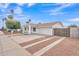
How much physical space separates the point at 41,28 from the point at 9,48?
3.44ft

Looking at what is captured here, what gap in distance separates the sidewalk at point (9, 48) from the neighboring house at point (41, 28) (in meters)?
0.53

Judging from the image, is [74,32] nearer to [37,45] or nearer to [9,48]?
[37,45]

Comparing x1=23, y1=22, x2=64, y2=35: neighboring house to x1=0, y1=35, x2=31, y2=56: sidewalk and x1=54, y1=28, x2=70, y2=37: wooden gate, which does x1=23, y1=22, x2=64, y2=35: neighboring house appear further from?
x1=0, y1=35, x2=31, y2=56: sidewalk

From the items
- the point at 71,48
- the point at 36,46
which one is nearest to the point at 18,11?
the point at 36,46

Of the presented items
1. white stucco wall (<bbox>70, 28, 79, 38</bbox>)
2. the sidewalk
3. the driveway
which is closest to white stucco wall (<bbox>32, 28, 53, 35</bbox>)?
the driveway

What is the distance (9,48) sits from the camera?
15.4ft

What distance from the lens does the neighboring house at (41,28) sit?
16.4 ft

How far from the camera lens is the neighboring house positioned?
4.99 m

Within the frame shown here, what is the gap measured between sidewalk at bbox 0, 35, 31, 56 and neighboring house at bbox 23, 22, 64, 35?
527 millimetres

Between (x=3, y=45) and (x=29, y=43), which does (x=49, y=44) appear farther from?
(x=3, y=45)

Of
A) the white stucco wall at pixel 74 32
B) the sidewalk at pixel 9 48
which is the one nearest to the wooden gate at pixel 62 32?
the white stucco wall at pixel 74 32

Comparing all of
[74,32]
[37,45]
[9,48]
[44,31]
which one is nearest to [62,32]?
[74,32]

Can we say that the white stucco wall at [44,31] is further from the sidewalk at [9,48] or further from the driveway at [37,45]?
the sidewalk at [9,48]

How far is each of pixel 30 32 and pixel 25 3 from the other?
33.7 inches
